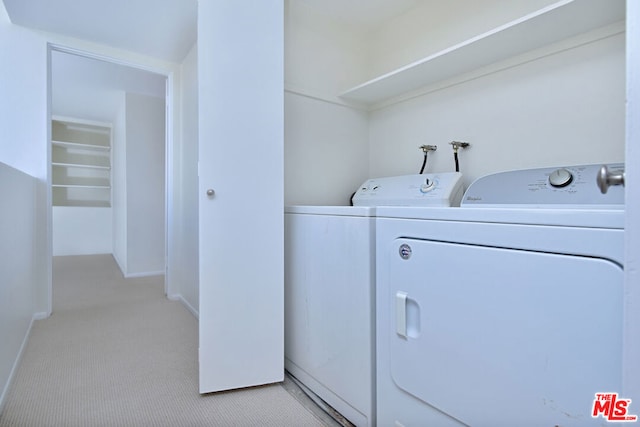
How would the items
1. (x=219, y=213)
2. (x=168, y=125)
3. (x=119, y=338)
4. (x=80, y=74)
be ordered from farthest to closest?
(x=80, y=74), (x=168, y=125), (x=119, y=338), (x=219, y=213)

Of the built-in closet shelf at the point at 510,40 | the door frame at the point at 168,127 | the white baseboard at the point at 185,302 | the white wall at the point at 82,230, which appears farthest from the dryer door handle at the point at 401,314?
the white wall at the point at 82,230

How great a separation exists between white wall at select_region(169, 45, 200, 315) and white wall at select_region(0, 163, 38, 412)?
3.25ft

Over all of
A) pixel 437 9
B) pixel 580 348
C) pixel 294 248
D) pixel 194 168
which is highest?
pixel 437 9

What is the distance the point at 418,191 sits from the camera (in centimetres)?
158

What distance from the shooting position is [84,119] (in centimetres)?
534

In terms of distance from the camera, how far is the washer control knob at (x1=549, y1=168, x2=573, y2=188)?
1.10m

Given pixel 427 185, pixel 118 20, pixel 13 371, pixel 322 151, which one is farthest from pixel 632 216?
pixel 118 20

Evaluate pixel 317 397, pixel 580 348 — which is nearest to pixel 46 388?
pixel 317 397

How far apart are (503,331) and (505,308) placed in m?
0.06

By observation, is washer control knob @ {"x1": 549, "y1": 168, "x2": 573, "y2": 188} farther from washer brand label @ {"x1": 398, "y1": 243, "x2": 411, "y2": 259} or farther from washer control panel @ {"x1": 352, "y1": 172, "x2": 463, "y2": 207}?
washer brand label @ {"x1": 398, "y1": 243, "x2": 411, "y2": 259}

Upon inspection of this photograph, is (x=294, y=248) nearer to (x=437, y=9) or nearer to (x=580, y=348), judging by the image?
(x=580, y=348)

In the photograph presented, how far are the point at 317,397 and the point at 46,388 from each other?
1259 millimetres

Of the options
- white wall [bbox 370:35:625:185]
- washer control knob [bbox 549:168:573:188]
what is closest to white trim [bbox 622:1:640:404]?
washer control knob [bbox 549:168:573:188]

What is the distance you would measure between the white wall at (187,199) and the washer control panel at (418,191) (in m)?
1.44
